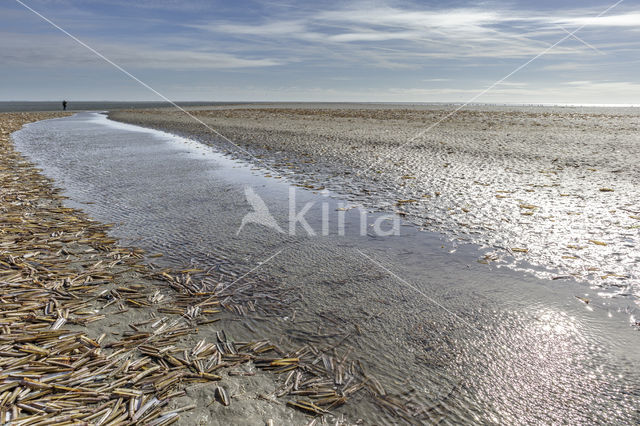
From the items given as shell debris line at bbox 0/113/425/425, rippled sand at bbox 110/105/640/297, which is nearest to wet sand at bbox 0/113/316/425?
shell debris line at bbox 0/113/425/425

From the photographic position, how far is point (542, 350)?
4.00 metres

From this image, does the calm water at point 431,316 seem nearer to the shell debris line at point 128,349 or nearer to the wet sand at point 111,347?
the shell debris line at point 128,349

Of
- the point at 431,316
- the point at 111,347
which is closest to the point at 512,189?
the point at 431,316

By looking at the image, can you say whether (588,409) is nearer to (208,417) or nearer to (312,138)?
(208,417)

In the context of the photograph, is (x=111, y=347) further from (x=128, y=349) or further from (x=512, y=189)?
(x=512, y=189)

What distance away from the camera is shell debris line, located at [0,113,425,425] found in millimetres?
3111

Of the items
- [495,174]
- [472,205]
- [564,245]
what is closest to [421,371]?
[564,245]

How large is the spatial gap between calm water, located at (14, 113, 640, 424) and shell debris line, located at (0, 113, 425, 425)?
0.31m

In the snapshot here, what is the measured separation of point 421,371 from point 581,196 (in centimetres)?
963

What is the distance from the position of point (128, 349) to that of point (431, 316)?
357 cm

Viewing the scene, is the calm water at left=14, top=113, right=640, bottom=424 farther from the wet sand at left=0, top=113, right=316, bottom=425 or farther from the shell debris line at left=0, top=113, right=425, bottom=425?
the wet sand at left=0, top=113, right=316, bottom=425

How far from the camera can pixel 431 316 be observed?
4.66 m

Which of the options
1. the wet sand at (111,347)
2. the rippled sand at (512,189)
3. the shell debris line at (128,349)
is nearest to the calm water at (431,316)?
the shell debris line at (128,349)

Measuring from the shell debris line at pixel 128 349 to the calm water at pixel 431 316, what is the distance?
12.2 inches
